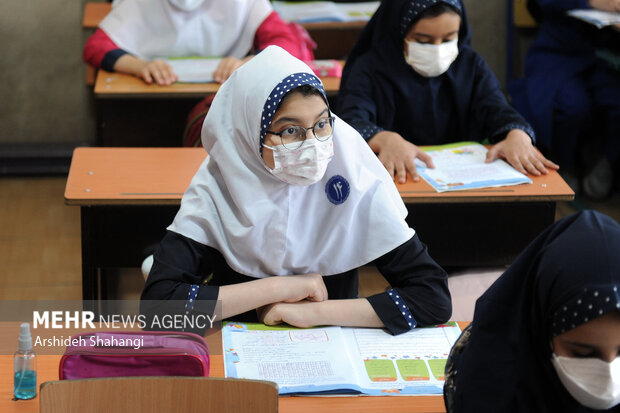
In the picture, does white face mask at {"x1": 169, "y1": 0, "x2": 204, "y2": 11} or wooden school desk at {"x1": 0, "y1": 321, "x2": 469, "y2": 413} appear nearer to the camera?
wooden school desk at {"x1": 0, "y1": 321, "x2": 469, "y2": 413}

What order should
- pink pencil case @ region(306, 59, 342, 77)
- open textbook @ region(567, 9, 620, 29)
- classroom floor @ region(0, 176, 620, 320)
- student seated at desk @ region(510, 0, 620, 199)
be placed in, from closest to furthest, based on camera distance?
classroom floor @ region(0, 176, 620, 320) → pink pencil case @ region(306, 59, 342, 77) → open textbook @ region(567, 9, 620, 29) → student seated at desk @ region(510, 0, 620, 199)

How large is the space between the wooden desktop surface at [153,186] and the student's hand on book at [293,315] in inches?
31.0

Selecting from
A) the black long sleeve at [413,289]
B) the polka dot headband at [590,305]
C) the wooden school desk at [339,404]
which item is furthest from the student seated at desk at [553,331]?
the black long sleeve at [413,289]

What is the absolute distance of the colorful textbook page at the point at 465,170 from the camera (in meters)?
2.49

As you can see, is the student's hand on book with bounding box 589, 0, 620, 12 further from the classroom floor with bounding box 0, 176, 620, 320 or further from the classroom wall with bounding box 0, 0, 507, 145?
the classroom wall with bounding box 0, 0, 507, 145

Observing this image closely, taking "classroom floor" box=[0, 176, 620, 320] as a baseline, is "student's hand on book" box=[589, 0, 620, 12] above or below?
above

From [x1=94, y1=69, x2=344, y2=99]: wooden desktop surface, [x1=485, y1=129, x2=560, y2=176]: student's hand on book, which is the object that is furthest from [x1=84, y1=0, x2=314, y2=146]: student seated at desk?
[x1=485, y1=129, x2=560, y2=176]: student's hand on book

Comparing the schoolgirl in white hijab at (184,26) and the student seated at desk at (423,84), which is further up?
the student seated at desk at (423,84)

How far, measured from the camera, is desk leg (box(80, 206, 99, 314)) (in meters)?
2.45

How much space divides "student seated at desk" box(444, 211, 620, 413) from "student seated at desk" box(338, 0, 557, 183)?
1435 mm

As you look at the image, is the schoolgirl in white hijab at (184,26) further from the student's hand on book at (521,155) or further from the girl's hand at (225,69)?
the student's hand on book at (521,155)

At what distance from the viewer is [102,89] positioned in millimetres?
3287

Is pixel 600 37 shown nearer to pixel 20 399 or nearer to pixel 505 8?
pixel 505 8

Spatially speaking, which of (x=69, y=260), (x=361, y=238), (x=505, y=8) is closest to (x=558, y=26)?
(x=505, y=8)
